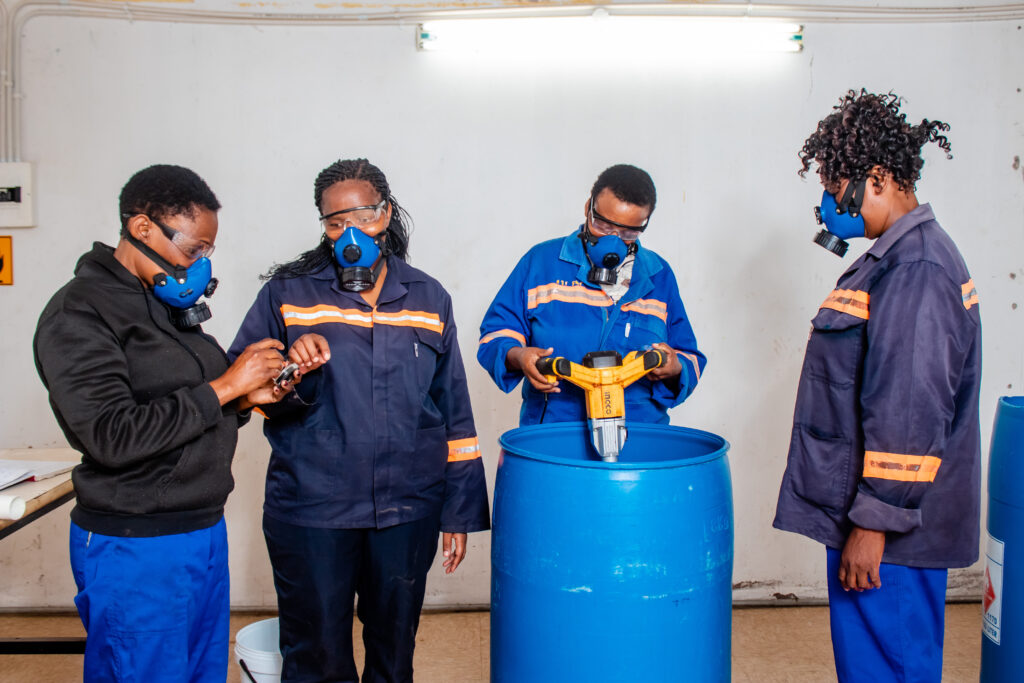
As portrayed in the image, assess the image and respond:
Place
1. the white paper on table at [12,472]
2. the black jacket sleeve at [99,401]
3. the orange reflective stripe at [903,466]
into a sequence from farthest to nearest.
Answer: the white paper on table at [12,472]
the orange reflective stripe at [903,466]
the black jacket sleeve at [99,401]

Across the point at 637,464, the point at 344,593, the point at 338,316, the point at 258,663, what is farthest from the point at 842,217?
the point at 258,663

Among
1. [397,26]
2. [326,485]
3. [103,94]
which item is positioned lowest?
[326,485]

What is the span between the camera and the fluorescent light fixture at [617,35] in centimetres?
252

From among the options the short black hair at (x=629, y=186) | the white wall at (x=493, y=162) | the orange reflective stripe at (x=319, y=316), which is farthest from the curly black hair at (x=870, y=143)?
the white wall at (x=493, y=162)

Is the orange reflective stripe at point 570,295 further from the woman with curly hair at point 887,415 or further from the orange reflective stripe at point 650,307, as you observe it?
the woman with curly hair at point 887,415

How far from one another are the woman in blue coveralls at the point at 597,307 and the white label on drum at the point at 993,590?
0.76 m

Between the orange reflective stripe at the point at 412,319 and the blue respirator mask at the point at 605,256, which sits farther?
the blue respirator mask at the point at 605,256

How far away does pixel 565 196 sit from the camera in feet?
8.57

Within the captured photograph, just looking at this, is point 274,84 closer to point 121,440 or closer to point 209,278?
point 209,278

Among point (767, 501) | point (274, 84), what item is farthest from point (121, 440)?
point (767, 501)

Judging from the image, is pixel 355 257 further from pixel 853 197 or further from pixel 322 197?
pixel 853 197

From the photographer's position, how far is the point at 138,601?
1.29 metres

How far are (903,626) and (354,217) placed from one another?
52.2 inches

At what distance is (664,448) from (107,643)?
3.61 feet
